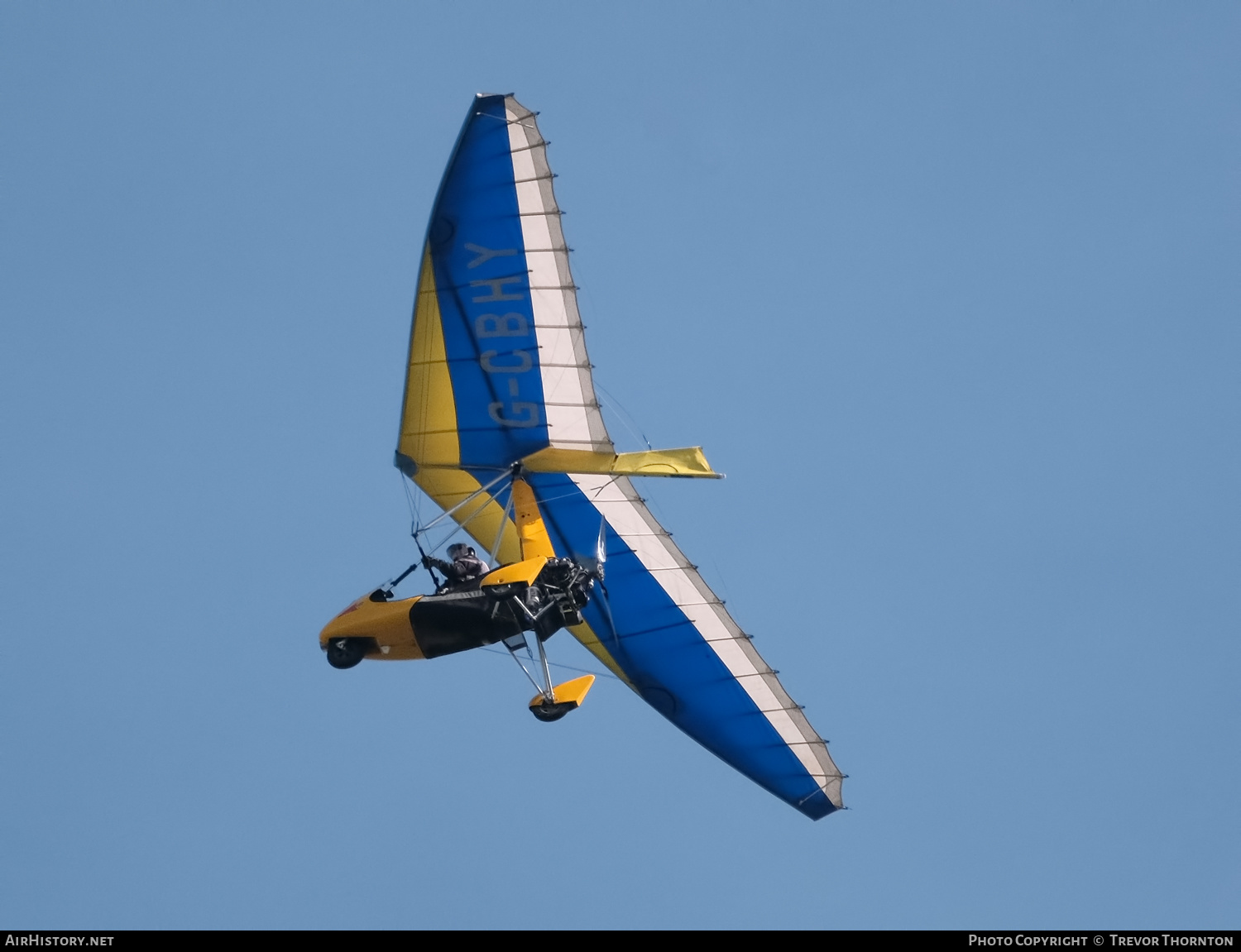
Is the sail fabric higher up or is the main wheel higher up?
the sail fabric

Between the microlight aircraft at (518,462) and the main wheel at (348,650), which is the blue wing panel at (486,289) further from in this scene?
the main wheel at (348,650)

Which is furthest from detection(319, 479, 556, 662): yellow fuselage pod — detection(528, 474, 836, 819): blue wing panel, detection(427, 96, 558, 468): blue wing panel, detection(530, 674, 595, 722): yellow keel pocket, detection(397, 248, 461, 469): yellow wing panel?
detection(528, 474, 836, 819): blue wing panel

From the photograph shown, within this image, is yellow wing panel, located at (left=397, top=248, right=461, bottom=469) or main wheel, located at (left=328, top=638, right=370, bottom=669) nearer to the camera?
yellow wing panel, located at (left=397, top=248, right=461, bottom=469)

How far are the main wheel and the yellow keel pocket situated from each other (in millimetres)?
3100

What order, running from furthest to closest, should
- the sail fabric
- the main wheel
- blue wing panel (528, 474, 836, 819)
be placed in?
blue wing panel (528, 474, 836, 819) → the main wheel → the sail fabric

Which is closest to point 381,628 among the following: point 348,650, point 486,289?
point 348,650

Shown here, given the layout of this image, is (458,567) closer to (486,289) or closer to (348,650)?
(348,650)

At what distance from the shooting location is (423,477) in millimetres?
38031

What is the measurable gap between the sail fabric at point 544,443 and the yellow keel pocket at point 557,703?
2544mm

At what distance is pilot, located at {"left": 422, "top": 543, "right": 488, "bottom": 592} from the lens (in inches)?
1399

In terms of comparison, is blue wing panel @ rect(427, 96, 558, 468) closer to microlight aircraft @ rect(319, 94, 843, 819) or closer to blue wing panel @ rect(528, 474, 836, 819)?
microlight aircraft @ rect(319, 94, 843, 819)

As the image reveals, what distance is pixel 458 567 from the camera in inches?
1403

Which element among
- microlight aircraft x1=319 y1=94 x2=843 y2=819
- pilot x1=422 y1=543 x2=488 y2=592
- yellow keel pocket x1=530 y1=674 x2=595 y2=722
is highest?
microlight aircraft x1=319 y1=94 x2=843 y2=819
